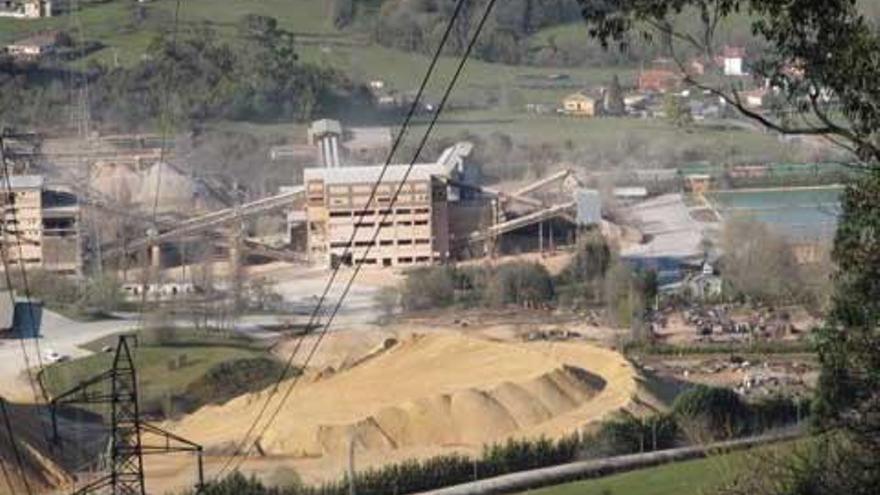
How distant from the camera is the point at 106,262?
82.3ft

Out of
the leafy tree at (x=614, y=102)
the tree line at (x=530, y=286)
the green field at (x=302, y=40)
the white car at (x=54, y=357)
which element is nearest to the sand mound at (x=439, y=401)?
the white car at (x=54, y=357)

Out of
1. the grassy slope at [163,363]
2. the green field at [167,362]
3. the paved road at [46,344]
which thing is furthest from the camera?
the paved road at [46,344]

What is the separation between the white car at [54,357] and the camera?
60.1 feet

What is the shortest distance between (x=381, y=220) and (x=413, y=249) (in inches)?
18.5

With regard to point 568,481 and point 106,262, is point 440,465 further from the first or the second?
point 106,262

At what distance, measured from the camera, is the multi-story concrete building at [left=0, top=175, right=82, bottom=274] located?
968 inches

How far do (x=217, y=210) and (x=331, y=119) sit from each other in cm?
623

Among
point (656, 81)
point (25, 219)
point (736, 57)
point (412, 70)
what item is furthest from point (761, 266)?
point (412, 70)

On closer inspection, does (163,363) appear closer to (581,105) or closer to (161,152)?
(161,152)

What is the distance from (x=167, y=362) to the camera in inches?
725

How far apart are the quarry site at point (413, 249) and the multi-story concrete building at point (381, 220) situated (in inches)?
1.6

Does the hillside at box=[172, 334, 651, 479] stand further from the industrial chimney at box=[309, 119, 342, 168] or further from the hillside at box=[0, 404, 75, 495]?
the industrial chimney at box=[309, 119, 342, 168]

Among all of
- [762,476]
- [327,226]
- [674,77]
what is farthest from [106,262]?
[762,476]

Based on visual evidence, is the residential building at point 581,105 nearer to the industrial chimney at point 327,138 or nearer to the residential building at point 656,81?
the residential building at point 656,81
